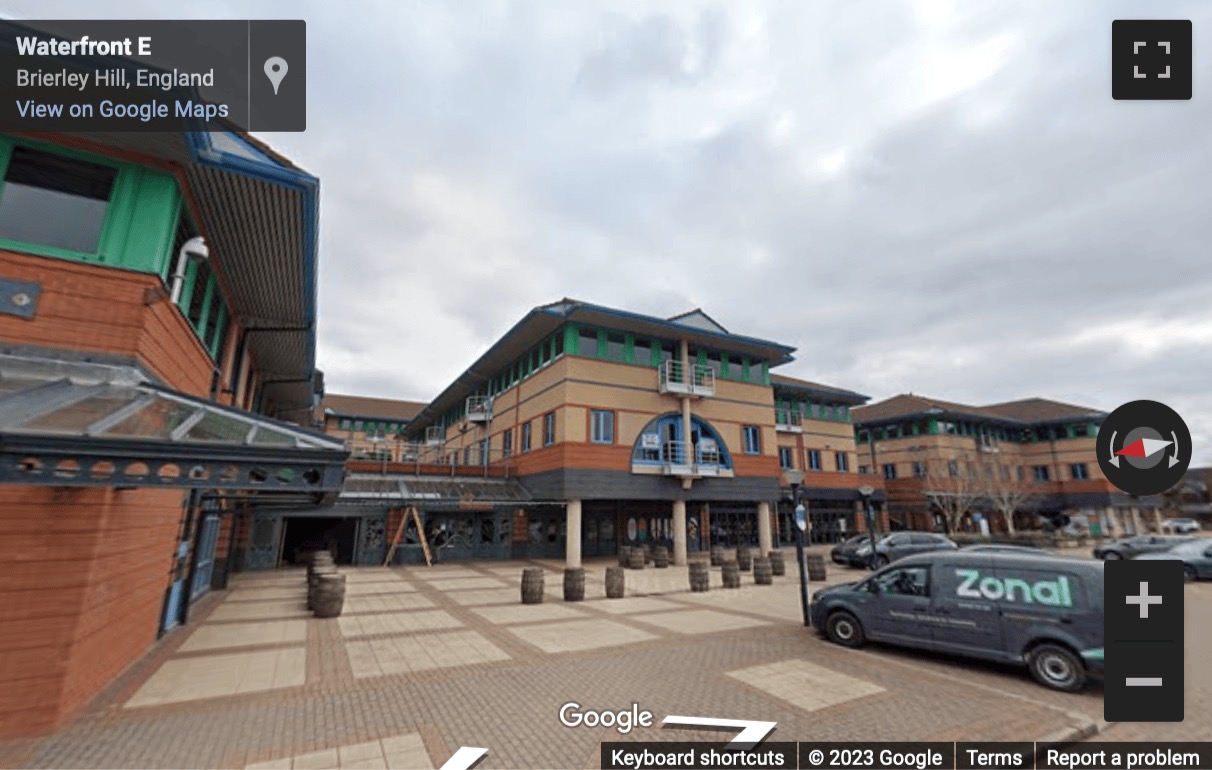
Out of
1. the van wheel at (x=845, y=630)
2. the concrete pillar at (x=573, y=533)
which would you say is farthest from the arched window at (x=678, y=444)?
the van wheel at (x=845, y=630)

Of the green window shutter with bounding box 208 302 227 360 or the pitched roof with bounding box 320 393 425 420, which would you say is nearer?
the green window shutter with bounding box 208 302 227 360

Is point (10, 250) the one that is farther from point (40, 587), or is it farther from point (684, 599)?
point (684, 599)

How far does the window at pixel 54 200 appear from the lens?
6.14 m

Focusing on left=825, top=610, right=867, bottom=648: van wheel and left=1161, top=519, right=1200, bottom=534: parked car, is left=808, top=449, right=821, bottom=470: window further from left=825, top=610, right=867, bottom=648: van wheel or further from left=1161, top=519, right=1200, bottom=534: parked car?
left=1161, top=519, right=1200, bottom=534: parked car

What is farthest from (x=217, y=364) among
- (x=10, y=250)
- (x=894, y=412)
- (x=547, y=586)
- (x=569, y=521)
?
(x=894, y=412)

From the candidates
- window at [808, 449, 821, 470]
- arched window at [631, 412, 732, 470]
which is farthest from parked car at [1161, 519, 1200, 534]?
arched window at [631, 412, 732, 470]

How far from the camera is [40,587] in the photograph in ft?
17.9

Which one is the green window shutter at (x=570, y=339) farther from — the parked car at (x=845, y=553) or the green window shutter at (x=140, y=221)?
the green window shutter at (x=140, y=221)

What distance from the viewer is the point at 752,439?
2738 centimetres

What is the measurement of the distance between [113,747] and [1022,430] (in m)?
61.6

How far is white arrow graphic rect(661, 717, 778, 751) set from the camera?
5.39 m

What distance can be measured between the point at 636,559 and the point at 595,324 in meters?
10.2

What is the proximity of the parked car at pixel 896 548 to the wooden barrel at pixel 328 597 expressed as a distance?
18.8 metres

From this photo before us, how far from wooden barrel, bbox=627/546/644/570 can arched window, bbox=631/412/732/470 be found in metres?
3.94
